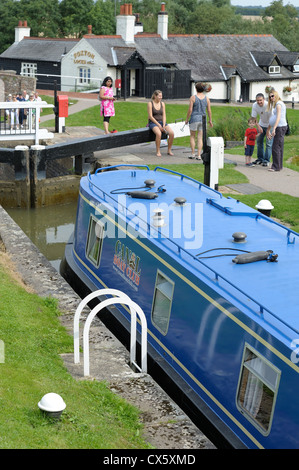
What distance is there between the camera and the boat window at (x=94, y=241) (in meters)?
9.03

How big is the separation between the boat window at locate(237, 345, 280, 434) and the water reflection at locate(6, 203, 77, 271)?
25.7ft

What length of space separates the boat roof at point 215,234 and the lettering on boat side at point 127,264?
35 centimetres

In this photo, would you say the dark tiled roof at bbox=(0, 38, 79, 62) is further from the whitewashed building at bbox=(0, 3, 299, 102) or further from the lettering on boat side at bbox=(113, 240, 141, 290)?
the lettering on boat side at bbox=(113, 240, 141, 290)

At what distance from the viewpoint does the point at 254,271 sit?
636 cm

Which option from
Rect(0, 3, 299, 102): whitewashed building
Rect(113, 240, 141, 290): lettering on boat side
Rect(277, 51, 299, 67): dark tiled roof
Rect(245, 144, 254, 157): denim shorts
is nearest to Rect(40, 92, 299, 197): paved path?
Rect(245, 144, 254, 157): denim shorts

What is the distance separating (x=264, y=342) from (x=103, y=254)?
376cm

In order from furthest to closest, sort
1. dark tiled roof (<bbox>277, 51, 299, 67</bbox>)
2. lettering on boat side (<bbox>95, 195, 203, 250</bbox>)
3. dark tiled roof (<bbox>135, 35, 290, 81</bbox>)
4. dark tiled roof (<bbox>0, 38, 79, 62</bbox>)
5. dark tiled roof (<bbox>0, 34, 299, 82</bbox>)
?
1. dark tiled roof (<bbox>277, 51, 299, 67</bbox>)
2. dark tiled roof (<bbox>135, 35, 290, 81</bbox>)
3. dark tiled roof (<bbox>0, 38, 79, 62</bbox>)
4. dark tiled roof (<bbox>0, 34, 299, 82</bbox>)
5. lettering on boat side (<bbox>95, 195, 203, 250</bbox>)

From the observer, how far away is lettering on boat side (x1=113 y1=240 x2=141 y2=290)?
7.84 m

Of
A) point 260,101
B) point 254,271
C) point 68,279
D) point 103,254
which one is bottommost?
point 68,279

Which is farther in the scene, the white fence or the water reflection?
the white fence

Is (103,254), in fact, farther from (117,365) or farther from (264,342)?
(264,342)

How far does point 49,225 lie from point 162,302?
327 inches

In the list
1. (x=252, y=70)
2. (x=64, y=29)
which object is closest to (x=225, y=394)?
(x=252, y=70)

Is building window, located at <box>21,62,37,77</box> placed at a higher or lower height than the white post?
higher
